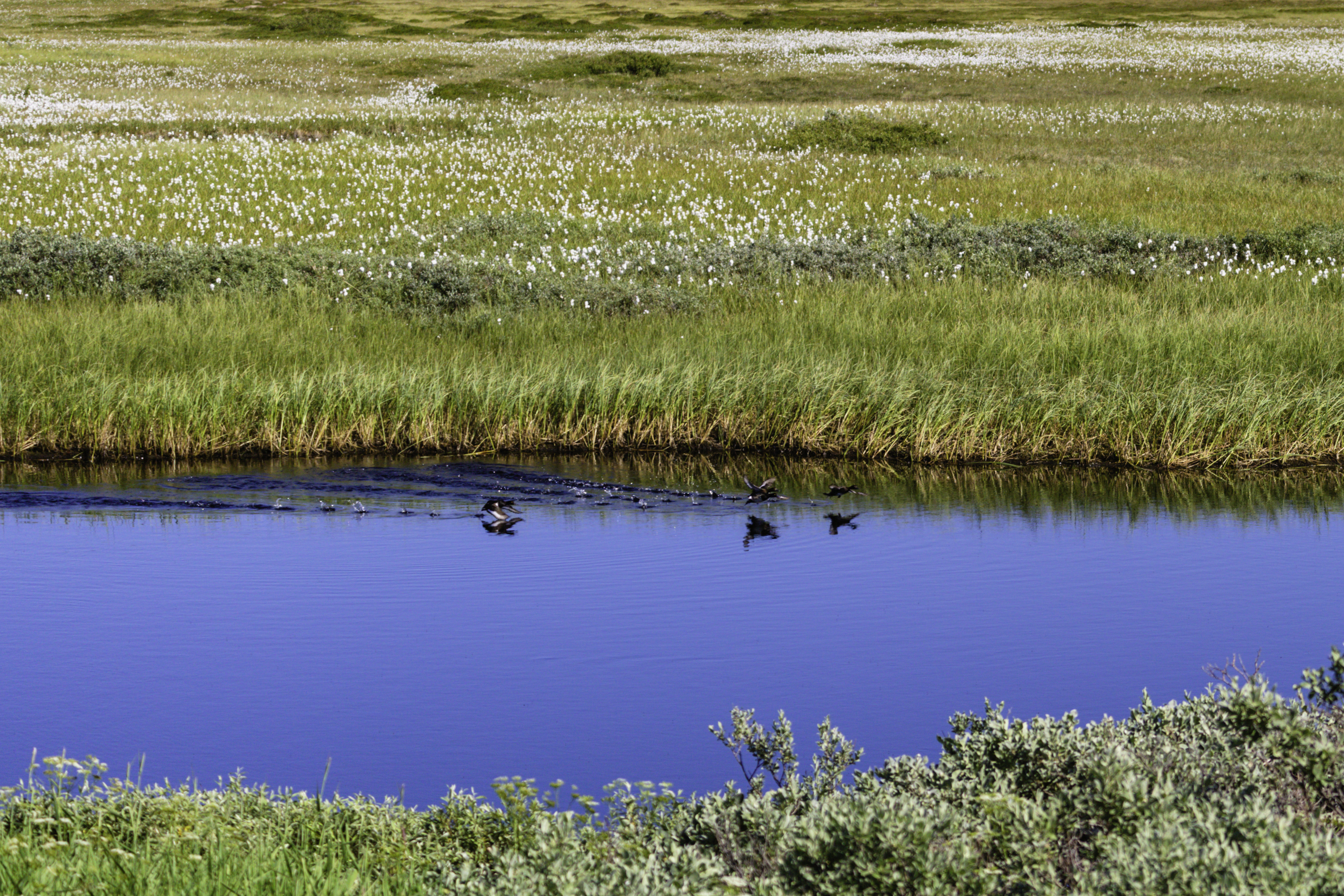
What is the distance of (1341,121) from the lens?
43375 millimetres

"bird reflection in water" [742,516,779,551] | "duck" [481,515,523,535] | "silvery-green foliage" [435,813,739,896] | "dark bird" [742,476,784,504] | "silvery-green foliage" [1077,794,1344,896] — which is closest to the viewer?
"silvery-green foliage" [1077,794,1344,896]

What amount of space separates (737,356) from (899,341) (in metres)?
1.93

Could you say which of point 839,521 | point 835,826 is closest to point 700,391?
point 839,521

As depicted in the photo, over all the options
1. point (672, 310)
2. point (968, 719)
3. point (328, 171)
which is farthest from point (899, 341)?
point (328, 171)

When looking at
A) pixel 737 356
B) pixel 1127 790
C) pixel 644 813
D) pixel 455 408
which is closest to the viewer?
pixel 1127 790

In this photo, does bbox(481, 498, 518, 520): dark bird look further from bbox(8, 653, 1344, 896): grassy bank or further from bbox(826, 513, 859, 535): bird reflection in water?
bbox(8, 653, 1344, 896): grassy bank

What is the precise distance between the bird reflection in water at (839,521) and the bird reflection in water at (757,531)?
48cm

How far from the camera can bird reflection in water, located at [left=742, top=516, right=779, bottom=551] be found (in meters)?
11.4

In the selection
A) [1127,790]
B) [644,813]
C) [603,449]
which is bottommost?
[603,449]

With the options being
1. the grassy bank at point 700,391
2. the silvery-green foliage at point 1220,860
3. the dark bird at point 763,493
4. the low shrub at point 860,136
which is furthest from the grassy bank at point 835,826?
the low shrub at point 860,136

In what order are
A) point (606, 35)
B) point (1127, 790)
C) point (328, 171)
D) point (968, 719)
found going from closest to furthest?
point (1127, 790)
point (968, 719)
point (328, 171)
point (606, 35)

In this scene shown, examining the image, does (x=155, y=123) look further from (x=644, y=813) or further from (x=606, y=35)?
(x=606, y=35)

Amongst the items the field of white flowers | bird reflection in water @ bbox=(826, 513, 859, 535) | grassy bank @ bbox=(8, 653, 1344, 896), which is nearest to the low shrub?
the field of white flowers

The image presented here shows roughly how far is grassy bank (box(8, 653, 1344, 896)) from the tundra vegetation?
8.26 m
